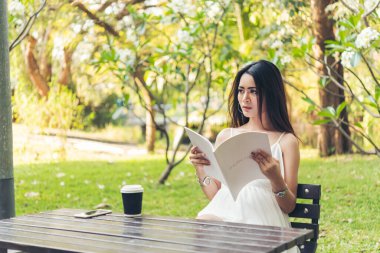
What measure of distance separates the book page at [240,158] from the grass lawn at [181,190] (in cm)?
216

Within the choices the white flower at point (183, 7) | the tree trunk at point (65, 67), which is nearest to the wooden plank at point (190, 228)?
the white flower at point (183, 7)

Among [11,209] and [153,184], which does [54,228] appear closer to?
[11,209]

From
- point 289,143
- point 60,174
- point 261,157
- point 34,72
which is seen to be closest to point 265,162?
point 261,157

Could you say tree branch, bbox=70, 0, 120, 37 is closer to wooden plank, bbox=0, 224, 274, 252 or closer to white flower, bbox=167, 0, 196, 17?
white flower, bbox=167, 0, 196, 17

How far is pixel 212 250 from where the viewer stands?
196 cm

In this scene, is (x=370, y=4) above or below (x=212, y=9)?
below

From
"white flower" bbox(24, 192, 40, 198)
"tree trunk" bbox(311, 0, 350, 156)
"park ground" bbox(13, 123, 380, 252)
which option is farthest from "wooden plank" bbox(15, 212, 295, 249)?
"tree trunk" bbox(311, 0, 350, 156)

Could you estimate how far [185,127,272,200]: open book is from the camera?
2322mm

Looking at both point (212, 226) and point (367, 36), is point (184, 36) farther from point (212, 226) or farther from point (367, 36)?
point (212, 226)

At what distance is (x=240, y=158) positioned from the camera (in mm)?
2410

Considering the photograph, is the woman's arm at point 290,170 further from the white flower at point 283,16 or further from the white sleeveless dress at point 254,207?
the white flower at point 283,16

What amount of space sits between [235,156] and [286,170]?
0.47 metres

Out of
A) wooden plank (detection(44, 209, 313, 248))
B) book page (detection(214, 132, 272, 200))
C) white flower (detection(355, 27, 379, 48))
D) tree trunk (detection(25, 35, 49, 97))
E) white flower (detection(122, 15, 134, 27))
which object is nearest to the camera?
wooden plank (detection(44, 209, 313, 248))

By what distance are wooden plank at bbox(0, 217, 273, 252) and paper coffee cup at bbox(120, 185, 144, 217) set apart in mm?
180
